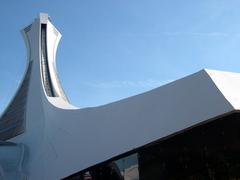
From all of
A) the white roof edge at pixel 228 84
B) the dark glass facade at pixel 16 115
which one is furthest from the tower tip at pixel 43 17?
the white roof edge at pixel 228 84

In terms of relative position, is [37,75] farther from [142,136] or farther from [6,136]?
[142,136]

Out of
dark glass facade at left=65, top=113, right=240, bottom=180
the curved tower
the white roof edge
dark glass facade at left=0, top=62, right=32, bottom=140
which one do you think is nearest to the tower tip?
dark glass facade at left=0, top=62, right=32, bottom=140

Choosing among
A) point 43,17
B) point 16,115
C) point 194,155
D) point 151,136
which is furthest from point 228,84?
point 43,17

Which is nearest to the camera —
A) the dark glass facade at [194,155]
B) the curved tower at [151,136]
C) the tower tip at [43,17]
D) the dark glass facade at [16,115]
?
the dark glass facade at [194,155]

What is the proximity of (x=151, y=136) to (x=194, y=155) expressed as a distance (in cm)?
160

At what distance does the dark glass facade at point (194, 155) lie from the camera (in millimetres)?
12555

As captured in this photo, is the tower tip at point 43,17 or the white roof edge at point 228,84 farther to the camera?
the tower tip at point 43,17

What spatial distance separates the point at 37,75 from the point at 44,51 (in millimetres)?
2267

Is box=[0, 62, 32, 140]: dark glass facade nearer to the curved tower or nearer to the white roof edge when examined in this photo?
the curved tower

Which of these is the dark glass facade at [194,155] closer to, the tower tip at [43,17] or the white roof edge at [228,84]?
the white roof edge at [228,84]

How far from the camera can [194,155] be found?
42.5 ft

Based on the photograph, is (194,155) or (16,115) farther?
(16,115)

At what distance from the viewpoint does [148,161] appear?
→ 13.7 metres

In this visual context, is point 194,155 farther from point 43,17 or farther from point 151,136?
point 43,17
